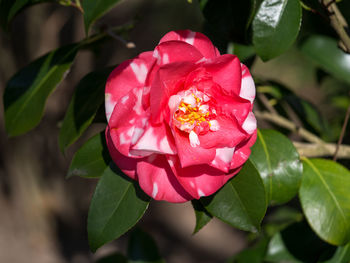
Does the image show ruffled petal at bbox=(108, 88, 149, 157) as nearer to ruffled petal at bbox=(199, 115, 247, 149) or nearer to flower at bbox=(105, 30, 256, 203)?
flower at bbox=(105, 30, 256, 203)

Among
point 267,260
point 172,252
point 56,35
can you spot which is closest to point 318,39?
point 267,260

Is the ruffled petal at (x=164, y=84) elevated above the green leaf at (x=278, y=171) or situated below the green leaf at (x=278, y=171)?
above

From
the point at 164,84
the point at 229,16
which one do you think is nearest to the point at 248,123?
the point at 164,84

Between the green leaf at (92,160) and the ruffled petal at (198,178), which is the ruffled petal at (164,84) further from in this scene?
the green leaf at (92,160)

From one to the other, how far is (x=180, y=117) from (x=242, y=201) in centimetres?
20

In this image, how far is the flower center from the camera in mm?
668

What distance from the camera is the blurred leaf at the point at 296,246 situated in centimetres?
102

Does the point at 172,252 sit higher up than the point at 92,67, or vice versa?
the point at 92,67

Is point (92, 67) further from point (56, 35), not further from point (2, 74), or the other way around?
point (2, 74)

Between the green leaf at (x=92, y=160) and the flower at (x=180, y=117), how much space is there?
0.11 meters

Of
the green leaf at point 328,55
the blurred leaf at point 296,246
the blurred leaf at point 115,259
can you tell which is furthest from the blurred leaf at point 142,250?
the green leaf at point 328,55

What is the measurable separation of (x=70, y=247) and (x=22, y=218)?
48cm

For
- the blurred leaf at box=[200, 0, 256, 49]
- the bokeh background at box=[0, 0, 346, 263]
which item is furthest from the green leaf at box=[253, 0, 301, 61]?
the bokeh background at box=[0, 0, 346, 263]

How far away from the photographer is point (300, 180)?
83cm
